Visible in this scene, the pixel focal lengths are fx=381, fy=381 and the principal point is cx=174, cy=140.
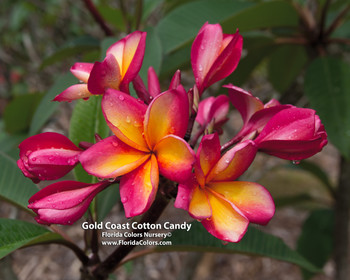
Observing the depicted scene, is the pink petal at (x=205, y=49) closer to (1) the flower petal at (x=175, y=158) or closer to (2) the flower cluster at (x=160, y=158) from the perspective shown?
(2) the flower cluster at (x=160, y=158)

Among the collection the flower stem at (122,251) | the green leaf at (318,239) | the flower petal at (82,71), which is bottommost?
the green leaf at (318,239)

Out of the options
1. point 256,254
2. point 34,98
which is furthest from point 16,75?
point 256,254

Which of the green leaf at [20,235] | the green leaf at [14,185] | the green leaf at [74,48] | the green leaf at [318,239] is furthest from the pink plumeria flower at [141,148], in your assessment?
the green leaf at [318,239]

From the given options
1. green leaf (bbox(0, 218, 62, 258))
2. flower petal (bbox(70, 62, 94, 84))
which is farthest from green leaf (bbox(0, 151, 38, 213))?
flower petal (bbox(70, 62, 94, 84))

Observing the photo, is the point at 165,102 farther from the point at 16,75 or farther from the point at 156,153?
the point at 16,75

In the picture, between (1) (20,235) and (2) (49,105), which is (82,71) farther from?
(2) (49,105)

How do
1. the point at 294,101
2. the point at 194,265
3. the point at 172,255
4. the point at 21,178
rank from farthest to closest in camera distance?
the point at 172,255, the point at 194,265, the point at 294,101, the point at 21,178
